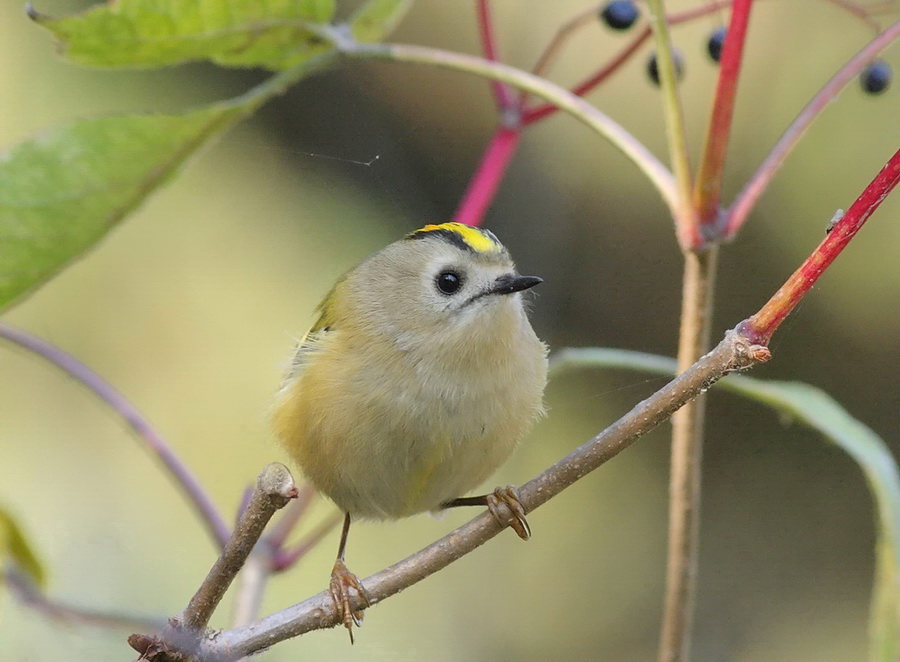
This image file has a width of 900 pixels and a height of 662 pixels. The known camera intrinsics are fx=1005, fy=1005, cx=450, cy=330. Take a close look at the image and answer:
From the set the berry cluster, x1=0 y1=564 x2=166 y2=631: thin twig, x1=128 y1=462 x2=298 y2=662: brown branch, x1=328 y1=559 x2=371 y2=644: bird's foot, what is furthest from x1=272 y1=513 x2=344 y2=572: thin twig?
the berry cluster

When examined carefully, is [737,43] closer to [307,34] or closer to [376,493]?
[307,34]

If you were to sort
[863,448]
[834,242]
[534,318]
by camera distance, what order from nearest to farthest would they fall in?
[834,242], [863,448], [534,318]

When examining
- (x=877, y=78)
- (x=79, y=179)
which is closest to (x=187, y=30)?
(x=79, y=179)

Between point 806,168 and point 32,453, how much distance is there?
6.02ft

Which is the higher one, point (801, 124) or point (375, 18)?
point (375, 18)

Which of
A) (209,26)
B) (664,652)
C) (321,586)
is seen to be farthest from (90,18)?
(321,586)

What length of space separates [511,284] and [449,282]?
0.10 meters

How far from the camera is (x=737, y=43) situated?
826 mm

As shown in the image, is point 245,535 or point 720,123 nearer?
point 245,535

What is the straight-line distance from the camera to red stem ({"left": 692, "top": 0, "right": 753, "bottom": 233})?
32.5 inches

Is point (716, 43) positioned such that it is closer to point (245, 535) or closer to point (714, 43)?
point (714, 43)


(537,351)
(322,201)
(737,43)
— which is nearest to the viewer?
(737,43)

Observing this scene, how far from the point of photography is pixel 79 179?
3.36 ft

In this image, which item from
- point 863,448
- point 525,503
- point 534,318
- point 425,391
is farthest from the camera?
point 534,318
